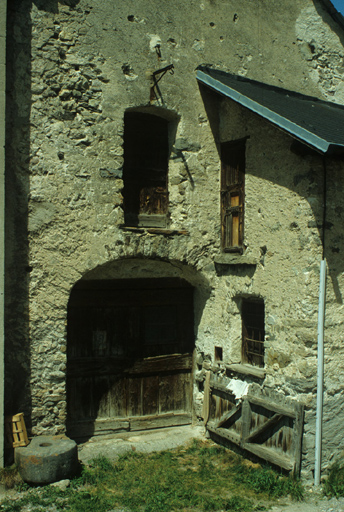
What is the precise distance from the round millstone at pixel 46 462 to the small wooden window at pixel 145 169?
323cm

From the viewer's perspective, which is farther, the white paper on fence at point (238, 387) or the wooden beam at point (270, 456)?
the white paper on fence at point (238, 387)

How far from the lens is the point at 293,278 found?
6102 mm

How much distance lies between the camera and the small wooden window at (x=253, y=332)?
695 centimetres

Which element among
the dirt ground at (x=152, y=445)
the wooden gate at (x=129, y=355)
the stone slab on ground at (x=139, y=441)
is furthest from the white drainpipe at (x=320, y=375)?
the wooden gate at (x=129, y=355)

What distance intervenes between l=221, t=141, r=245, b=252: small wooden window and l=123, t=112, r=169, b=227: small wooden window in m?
0.89

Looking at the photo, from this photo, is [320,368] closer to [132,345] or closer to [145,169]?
[132,345]

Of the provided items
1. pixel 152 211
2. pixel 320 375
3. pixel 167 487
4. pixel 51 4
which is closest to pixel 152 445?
pixel 167 487

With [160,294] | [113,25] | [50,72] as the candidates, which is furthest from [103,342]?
[113,25]

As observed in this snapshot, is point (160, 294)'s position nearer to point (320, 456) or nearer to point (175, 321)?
→ point (175, 321)

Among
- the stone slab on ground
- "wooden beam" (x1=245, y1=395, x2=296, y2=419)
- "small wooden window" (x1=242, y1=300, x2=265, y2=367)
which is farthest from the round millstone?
"small wooden window" (x1=242, y1=300, x2=265, y2=367)

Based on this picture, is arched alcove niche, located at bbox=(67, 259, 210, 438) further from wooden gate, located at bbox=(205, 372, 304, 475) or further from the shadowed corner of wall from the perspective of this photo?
the shadowed corner of wall

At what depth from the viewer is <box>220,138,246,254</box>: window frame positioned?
709cm

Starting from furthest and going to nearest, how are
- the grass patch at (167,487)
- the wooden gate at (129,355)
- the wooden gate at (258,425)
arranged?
→ the wooden gate at (129,355) → the wooden gate at (258,425) → the grass patch at (167,487)

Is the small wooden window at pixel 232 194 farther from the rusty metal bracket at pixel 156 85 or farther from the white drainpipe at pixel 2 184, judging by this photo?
the white drainpipe at pixel 2 184
